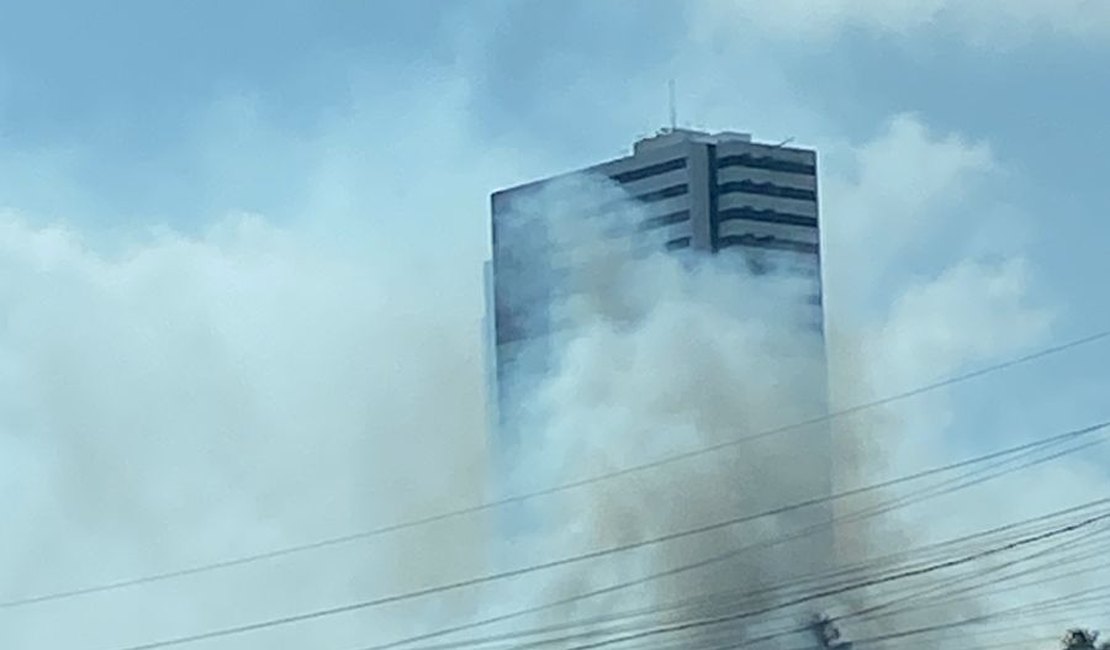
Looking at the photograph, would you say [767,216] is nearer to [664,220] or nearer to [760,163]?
[760,163]

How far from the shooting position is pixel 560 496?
88.8 meters

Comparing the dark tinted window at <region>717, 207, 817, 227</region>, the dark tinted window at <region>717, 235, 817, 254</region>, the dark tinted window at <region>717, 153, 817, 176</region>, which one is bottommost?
the dark tinted window at <region>717, 235, 817, 254</region>

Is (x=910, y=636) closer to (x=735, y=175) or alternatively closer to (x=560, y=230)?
(x=560, y=230)

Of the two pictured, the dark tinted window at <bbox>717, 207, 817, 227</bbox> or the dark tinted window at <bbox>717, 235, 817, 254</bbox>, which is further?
the dark tinted window at <bbox>717, 235, 817, 254</bbox>

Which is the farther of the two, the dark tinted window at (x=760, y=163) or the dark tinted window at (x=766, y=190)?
the dark tinted window at (x=760, y=163)

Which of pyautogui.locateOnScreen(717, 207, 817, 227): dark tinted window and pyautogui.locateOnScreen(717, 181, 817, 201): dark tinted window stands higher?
pyautogui.locateOnScreen(717, 181, 817, 201): dark tinted window

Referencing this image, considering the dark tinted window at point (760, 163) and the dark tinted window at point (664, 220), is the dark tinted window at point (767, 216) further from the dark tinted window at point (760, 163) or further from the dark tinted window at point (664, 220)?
the dark tinted window at point (760, 163)

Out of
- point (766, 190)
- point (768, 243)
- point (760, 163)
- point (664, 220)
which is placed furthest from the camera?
point (760, 163)

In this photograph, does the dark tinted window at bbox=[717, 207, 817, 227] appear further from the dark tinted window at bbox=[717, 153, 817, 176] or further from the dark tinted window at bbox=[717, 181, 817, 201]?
the dark tinted window at bbox=[717, 153, 817, 176]

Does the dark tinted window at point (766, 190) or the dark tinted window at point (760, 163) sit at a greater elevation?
the dark tinted window at point (760, 163)

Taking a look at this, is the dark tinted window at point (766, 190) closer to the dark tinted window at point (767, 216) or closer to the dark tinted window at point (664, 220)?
the dark tinted window at point (767, 216)

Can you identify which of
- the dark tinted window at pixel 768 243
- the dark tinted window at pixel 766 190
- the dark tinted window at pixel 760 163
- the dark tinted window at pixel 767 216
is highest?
the dark tinted window at pixel 760 163

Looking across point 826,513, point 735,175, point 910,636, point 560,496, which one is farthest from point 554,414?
point 735,175

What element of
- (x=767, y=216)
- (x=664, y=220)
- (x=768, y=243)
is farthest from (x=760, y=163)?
(x=664, y=220)
